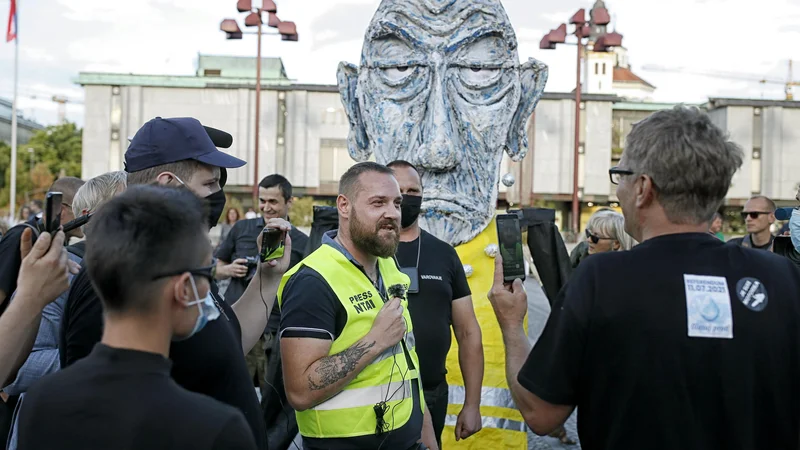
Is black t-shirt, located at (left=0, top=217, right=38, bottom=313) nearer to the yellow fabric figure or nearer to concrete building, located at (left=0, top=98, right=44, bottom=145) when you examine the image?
the yellow fabric figure

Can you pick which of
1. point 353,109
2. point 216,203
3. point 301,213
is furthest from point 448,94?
point 301,213

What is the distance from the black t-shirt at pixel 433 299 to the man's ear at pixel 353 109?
1.15 m

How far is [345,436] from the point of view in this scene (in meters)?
2.98

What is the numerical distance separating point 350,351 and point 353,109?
2.58 meters

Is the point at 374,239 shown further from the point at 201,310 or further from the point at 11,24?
the point at 11,24

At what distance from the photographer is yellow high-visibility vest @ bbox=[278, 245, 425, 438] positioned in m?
2.99

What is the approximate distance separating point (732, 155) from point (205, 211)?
1.47 m

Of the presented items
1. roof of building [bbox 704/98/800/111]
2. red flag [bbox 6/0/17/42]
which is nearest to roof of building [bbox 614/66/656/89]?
roof of building [bbox 704/98/800/111]

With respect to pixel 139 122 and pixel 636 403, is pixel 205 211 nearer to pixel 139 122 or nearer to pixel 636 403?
pixel 636 403

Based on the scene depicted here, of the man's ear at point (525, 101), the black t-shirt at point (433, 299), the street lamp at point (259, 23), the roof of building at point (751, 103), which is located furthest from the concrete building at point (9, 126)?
the black t-shirt at point (433, 299)

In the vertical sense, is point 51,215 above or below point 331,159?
below

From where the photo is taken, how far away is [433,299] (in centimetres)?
405

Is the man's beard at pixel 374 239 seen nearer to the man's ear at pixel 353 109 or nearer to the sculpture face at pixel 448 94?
the sculpture face at pixel 448 94

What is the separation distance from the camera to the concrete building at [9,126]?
6888cm
